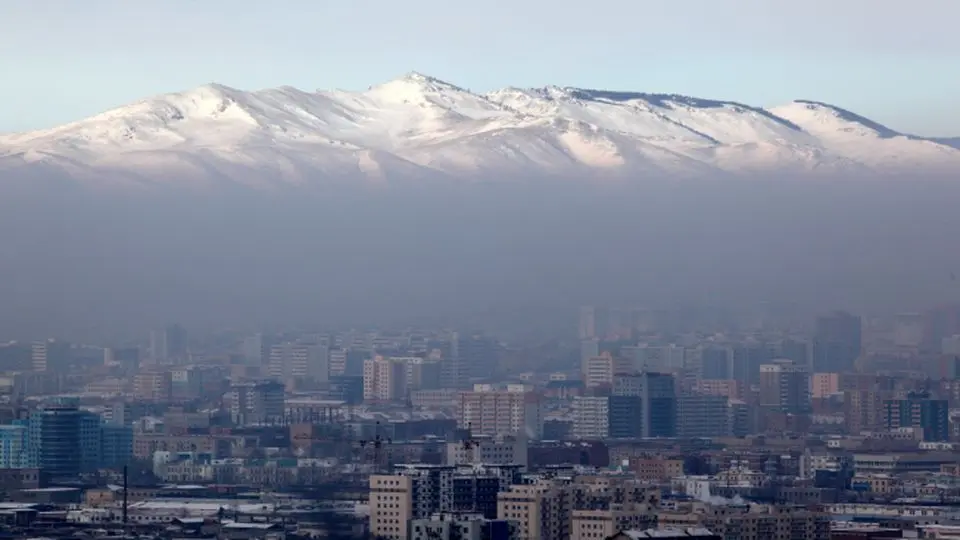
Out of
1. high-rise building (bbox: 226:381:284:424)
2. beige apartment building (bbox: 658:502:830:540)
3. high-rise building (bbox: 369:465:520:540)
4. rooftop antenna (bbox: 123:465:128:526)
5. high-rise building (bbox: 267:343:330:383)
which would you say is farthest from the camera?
high-rise building (bbox: 267:343:330:383)

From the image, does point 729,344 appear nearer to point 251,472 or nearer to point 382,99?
point 251,472

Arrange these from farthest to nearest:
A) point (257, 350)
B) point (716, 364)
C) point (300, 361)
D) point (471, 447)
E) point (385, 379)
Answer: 1. point (385, 379)
2. point (716, 364)
3. point (300, 361)
4. point (257, 350)
5. point (471, 447)

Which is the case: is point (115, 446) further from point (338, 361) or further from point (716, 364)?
point (716, 364)

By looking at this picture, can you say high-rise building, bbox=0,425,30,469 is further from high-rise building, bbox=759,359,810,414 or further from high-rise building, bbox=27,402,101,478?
high-rise building, bbox=759,359,810,414

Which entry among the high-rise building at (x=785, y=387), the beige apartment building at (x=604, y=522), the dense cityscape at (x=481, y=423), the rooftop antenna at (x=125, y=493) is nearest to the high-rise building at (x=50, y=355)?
the dense cityscape at (x=481, y=423)

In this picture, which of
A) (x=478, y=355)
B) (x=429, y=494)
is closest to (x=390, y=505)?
(x=429, y=494)

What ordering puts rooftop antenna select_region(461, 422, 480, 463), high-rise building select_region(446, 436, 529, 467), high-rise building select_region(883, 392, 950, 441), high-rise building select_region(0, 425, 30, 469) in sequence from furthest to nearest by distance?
1. high-rise building select_region(883, 392, 950, 441)
2. high-rise building select_region(0, 425, 30, 469)
3. high-rise building select_region(446, 436, 529, 467)
4. rooftop antenna select_region(461, 422, 480, 463)

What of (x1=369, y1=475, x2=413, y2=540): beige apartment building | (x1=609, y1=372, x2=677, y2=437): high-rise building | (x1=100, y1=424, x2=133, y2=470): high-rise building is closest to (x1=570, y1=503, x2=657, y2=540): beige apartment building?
(x1=369, y1=475, x2=413, y2=540): beige apartment building
